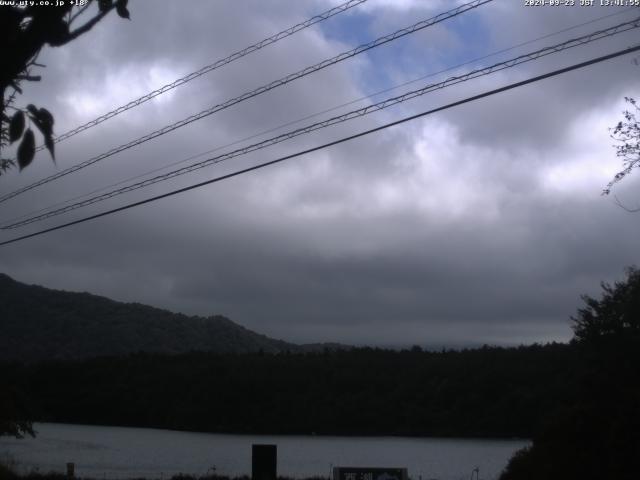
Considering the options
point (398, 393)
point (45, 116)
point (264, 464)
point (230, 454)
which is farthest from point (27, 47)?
point (398, 393)

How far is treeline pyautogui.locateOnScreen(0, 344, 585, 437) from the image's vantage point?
47.5 metres

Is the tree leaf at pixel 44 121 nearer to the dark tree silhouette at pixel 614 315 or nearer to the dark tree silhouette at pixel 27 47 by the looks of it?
the dark tree silhouette at pixel 27 47

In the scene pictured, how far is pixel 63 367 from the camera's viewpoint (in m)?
66.2

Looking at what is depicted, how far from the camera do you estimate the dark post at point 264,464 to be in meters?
18.5

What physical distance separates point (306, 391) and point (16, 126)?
197 feet

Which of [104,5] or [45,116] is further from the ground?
[104,5]

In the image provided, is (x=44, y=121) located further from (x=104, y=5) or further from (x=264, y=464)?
(x=264, y=464)

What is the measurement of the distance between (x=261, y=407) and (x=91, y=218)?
47.4 m

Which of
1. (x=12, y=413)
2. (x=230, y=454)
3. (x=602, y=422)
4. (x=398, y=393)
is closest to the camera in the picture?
(x=602, y=422)

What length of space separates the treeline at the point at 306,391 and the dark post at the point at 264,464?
1063 inches

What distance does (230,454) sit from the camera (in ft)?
143

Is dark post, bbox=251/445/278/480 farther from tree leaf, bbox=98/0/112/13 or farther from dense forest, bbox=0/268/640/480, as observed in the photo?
tree leaf, bbox=98/0/112/13

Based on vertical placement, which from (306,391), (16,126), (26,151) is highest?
(306,391)

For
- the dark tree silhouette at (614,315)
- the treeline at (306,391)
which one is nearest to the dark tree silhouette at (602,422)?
the dark tree silhouette at (614,315)
